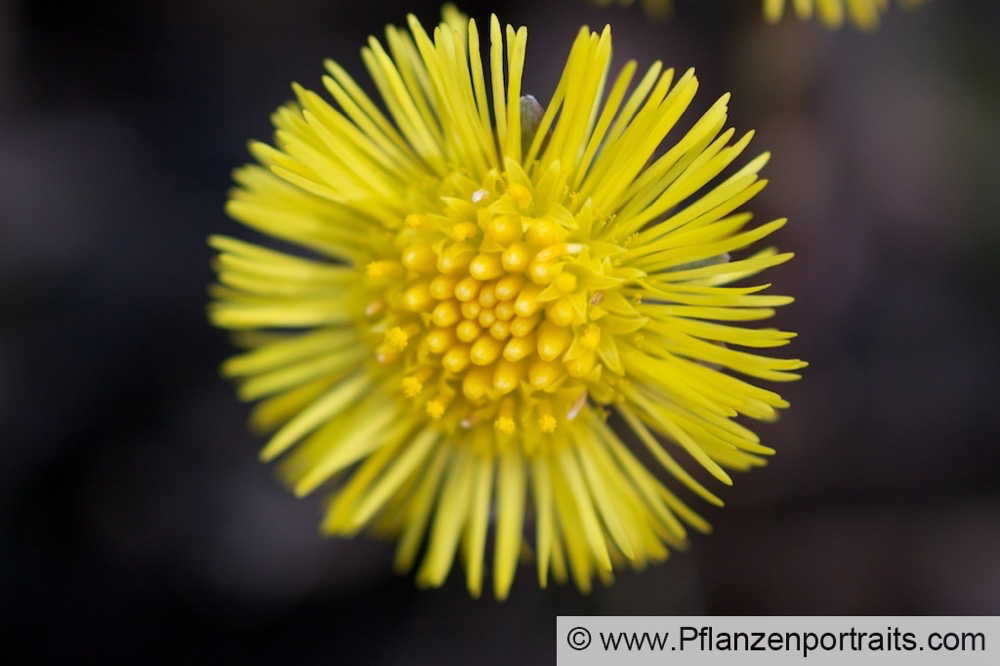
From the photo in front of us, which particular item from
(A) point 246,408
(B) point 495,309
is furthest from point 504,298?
(A) point 246,408

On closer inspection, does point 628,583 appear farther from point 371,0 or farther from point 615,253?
point 371,0

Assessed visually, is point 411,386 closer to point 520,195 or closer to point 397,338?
point 397,338

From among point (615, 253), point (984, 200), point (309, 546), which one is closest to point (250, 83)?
point (309, 546)

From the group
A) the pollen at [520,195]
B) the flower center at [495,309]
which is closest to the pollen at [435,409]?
the flower center at [495,309]

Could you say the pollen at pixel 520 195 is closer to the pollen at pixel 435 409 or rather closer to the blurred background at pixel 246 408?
the pollen at pixel 435 409

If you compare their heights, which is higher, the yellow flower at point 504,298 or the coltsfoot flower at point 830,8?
the coltsfoot flower at point 830,8

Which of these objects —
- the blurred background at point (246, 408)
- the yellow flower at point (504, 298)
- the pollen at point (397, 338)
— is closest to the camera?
the yellow flower at point (504, 298)

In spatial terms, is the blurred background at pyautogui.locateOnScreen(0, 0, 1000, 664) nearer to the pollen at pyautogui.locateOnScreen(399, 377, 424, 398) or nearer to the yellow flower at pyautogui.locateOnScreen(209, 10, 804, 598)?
the yellow flower at pyautogui.locateOnScreen(209, 10, 804, 598)
